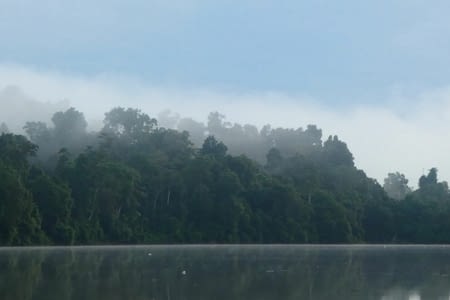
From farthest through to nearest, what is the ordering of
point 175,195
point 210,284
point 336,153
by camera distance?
point 336,153 → point 175,195 → point 210,284

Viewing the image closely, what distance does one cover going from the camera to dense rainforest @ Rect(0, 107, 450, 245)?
54375mm

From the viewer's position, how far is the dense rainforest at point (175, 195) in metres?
54.4

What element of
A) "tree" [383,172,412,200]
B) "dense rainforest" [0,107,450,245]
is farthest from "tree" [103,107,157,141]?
"tree" [383,172,412,200]

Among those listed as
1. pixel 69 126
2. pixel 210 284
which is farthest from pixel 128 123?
pixel 210 284

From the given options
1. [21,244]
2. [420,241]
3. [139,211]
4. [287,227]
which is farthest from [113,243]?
[420,241]

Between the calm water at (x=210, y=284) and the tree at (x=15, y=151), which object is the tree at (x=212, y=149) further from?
the calm water at (x=210, y=284)

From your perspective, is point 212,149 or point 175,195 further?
point 212,149

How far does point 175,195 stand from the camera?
69250mm

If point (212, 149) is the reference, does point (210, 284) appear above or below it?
below

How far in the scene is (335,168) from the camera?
92.4 m

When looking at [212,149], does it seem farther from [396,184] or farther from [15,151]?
[396,184]

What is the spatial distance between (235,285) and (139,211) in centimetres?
4879

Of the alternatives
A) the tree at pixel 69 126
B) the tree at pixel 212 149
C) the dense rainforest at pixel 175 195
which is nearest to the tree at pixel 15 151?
the dense rainforest at pixel 175 195

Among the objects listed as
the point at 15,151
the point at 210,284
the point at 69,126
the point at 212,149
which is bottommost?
the point at 210,284
